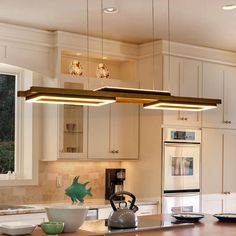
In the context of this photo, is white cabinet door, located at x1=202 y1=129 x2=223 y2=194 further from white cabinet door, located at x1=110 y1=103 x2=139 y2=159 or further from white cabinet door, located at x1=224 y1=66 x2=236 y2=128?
white cabinet door, located at x1=110 y1=103 x2=139 y2=159

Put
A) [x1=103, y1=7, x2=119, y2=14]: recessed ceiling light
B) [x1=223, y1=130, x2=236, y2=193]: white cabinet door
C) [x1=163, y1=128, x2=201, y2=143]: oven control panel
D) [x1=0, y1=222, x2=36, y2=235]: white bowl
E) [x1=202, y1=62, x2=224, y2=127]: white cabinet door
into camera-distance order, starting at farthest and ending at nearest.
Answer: [x1=223, y1=130, x2=236, y2=193]: white cabinet door
[x1=202, y1=62, x2=224, y2=127]: white cabinet door
[x1=163, y1=128, x2=201, y2=143]: oven control panel
[x1=103, y1=7, x2=119, y2=14]: recessed ceiling light
[x1=0, y1=222, x2=36, y2=235]: white bowl

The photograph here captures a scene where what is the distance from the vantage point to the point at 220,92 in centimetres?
688

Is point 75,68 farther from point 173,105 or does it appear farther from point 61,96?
point 61,96

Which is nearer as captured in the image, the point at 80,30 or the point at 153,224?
the point at 153,224

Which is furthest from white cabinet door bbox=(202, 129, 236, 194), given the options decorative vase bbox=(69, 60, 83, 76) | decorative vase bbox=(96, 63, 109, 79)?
decorative vase bbox=(69, 60, 83, 76)

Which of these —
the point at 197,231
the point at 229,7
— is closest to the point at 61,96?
the point at 197,231

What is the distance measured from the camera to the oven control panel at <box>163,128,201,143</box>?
20.5 feet

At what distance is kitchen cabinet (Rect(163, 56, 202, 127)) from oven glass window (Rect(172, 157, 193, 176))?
416 millimetres

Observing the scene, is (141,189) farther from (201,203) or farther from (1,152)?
(1,152)

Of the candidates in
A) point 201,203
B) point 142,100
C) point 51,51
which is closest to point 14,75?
point 51,51

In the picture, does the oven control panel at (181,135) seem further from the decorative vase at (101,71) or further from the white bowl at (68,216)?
the white bowl at (68,216)

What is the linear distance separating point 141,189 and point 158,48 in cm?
167

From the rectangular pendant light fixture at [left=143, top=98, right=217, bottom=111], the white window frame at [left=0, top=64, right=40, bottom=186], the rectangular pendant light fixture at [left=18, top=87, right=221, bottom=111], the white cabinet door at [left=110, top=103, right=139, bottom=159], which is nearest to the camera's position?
the rectangular pendant light fixture at [left=18, top=87, right=221, bottom=111]

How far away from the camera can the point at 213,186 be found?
6.68 m
